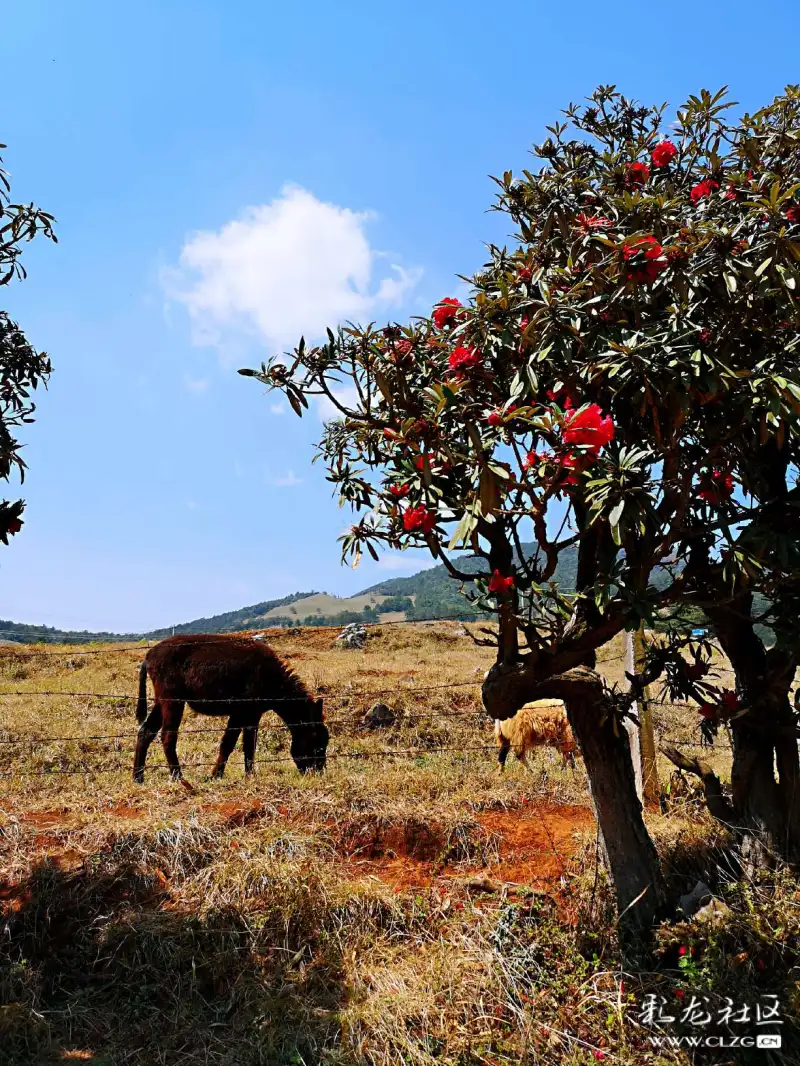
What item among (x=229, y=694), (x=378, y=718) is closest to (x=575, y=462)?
(x=229, y=694)

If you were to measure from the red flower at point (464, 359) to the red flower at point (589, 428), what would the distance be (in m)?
0.81

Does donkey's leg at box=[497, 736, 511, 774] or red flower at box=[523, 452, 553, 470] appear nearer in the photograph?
red flower at box=[523, 452, 553, 470]

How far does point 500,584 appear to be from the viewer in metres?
3.59

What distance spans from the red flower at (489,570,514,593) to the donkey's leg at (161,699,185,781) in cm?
564

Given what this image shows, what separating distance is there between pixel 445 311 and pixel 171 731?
6.46 m

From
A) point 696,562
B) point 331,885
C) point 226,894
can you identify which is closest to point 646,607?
point 696,562

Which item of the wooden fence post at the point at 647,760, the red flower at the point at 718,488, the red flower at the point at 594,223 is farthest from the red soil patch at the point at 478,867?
the red flower at the point at 594,223

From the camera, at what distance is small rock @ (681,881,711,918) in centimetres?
457

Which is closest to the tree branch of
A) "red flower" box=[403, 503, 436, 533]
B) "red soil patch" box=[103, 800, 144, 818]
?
"red flower" box=[403, 503, 436, 533]

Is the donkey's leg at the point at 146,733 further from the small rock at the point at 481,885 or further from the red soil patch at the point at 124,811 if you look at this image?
the small rock at the point at 481,885

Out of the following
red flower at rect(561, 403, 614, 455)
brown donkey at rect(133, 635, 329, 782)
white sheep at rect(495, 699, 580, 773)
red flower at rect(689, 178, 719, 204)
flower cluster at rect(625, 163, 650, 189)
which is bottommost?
white sheep at rect(495, 699, 580, 773)

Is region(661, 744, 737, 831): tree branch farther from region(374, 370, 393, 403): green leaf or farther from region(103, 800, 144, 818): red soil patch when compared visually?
region(103, 800, 144, 818): red soil patch

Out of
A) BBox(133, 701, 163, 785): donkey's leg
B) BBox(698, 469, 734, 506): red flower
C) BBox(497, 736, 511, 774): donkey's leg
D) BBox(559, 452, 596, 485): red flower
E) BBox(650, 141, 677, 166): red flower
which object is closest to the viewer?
BBox(559, 452, 596, 485): red flower

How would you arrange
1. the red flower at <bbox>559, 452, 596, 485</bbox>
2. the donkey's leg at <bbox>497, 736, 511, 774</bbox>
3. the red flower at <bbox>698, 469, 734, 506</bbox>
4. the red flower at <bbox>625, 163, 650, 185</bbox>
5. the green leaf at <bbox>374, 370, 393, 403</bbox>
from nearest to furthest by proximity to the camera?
the red flower at <bbox>559, 452, 596, 485</bbox> → the green leaf at <bbox>374, 370, 393, 403</bbox> → the red flower at <bbox>698, 469, 734, 506</bbox> → the red flower at <bbox>625, 163, 650, 185</bbox> → the donkey's leg at <bbox>497, 736, 511, 774</bbox>
